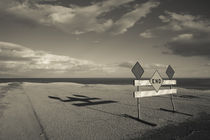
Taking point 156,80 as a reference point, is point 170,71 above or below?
above

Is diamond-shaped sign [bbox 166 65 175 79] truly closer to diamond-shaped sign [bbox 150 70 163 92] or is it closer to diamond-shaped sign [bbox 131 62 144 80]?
diamond-shaped sign [bbox 150 70 163 92]

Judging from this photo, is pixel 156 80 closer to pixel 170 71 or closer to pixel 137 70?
pixel 137 70

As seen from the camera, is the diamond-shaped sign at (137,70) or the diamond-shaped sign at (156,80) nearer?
the diamond-shaped sign at (137,70)

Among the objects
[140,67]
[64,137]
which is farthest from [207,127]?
[64,137]

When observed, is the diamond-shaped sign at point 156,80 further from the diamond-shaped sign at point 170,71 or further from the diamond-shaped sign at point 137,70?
the diamond-shaped sign at point 170,71

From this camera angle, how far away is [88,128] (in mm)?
6266

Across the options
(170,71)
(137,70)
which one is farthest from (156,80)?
(170,71)

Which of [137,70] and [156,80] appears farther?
[156,80]

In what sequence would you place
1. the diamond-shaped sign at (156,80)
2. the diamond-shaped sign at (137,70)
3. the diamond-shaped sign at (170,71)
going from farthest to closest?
the diamond-shaped sign at (170,71) < the diamond-shaped sign at (156,80) < the diamond-shaped sign at (137,70)

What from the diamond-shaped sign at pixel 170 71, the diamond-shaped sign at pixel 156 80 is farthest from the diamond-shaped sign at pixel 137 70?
the diamond-shaped sign at pixel 170 71

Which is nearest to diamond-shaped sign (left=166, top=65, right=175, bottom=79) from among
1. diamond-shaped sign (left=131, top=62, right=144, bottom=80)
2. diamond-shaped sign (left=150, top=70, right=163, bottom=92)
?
diamond-shaped sign (left=150, top=70, right=163, bottom=92)

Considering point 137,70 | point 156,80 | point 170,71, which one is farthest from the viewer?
point 170,71

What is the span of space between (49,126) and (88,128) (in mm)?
1752

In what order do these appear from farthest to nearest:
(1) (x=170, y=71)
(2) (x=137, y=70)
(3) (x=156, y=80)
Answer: (1) (x=170, y=71) < (3) (x=156, y=80) < (2) (x=137, y=70)
